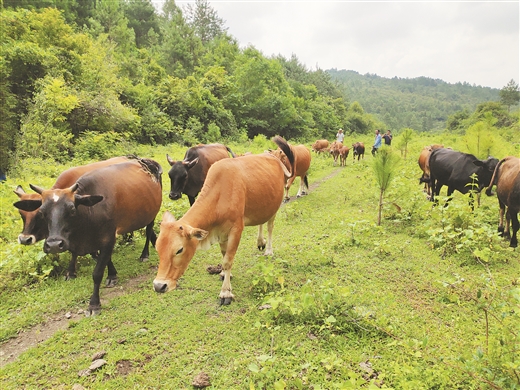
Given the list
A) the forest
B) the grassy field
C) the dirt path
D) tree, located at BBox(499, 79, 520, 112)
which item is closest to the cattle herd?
the dirt path

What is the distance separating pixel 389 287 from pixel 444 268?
1.42 meters

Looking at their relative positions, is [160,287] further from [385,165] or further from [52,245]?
[385,165]

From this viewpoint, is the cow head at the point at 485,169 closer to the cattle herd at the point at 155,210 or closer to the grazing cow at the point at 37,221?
the cattle herd at the point at 155,210

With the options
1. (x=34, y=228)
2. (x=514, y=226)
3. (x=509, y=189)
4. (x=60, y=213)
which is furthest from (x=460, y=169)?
(x=34, y=228)

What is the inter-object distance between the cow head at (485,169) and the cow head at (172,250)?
8.09 metres

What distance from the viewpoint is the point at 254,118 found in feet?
102

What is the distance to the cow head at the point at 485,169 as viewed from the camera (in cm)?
782

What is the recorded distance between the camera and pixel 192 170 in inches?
316

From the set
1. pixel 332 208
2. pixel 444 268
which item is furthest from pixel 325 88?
pixel 444 268

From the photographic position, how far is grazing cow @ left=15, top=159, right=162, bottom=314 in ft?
13.0

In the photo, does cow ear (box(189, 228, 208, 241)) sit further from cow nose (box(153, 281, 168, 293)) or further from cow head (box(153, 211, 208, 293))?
cow nose (box(153, 281, 168, 293))

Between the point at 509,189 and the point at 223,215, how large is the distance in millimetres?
6337

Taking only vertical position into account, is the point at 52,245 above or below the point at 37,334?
above

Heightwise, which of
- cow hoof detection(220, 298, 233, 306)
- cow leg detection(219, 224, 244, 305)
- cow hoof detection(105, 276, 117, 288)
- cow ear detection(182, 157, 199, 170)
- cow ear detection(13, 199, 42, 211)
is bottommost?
cow hoof detection(105, 276, 117, 288)
